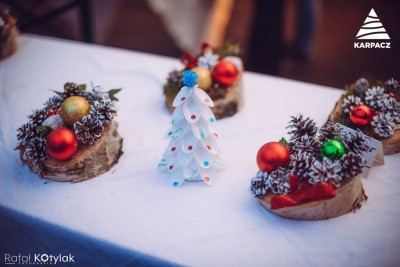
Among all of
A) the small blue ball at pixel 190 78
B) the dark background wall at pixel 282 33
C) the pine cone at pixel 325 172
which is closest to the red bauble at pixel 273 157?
the pine cone at pixel 325 172

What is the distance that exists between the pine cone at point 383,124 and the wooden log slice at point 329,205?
0.82 ft

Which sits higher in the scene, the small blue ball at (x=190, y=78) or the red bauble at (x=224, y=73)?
the red bauble at (x=224, y=73)

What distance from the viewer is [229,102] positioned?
1621 millimetres

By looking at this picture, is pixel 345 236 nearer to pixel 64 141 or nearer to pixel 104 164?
pixel 104 164

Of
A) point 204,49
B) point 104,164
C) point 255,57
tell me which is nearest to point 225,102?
point 204,49

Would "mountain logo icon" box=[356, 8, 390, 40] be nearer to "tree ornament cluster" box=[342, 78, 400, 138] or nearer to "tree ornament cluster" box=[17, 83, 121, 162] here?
"tree ornament cluster" box=[342, 78, 400, 138]

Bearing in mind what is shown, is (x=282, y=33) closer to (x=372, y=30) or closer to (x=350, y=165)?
(x=372, y=30)

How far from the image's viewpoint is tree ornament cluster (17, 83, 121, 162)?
1264mm

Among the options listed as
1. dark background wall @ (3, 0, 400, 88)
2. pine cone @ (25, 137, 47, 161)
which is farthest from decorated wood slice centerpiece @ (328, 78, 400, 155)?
dark background wall @ (3, 0, 400, 88)

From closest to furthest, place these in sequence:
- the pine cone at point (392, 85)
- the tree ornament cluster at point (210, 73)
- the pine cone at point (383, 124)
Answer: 1. the pine cone at point (383, 124)
2. the pine cone at point (392, 85)
3. the tree ornament cluster at point (210, 73)

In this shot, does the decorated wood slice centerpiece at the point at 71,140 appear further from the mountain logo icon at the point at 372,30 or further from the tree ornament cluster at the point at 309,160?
the mountain logo icon at the point at 372,30

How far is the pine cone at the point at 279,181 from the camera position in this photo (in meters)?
1.17

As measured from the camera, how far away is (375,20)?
1562 mm

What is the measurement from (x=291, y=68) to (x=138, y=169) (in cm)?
232
